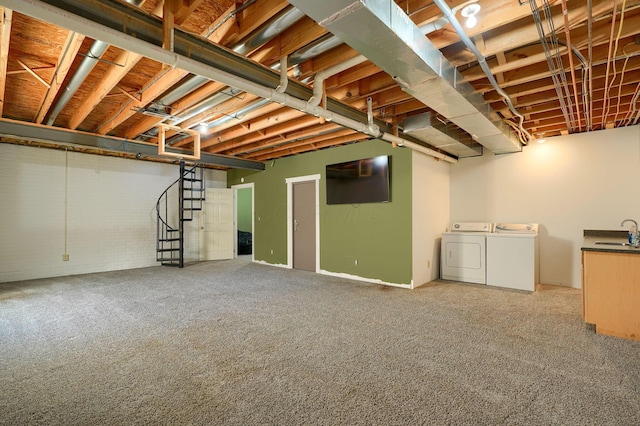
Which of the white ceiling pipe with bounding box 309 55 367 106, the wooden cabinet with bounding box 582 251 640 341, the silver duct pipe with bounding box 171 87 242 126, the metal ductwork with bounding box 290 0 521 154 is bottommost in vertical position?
the wooden cabinet with bounding box 582 251 640 341

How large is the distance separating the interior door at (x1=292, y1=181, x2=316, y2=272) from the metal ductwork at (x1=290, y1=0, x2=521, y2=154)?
11.4 feet

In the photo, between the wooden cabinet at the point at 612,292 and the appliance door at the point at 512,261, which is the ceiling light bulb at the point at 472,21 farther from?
the appliance door at the point at 512,261

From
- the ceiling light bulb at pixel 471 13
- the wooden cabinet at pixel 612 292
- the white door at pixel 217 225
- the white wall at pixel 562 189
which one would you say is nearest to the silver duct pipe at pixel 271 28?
the ceiling light bulb at pixel 471 13

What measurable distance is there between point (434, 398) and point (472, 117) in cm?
280

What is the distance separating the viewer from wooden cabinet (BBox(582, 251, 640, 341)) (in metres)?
2.81

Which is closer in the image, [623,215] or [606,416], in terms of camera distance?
[606,416]

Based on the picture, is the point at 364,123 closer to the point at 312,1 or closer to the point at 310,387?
the point at 312,1

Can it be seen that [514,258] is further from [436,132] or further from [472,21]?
[472,21]

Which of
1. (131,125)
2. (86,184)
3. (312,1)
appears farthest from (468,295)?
(86,184)

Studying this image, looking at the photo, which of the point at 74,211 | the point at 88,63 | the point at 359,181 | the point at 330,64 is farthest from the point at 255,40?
the point at 74,211

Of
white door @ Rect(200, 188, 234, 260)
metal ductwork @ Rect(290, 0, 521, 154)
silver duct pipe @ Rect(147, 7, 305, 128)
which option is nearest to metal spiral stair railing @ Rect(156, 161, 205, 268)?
white door @ Rect(200, 188, 234, 260)

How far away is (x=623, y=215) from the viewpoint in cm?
444

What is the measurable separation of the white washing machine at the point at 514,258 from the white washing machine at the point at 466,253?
0.12 metres

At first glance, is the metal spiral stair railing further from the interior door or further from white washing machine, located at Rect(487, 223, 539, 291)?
white washing machine, located at Rect(487, 223, 539, 291)
